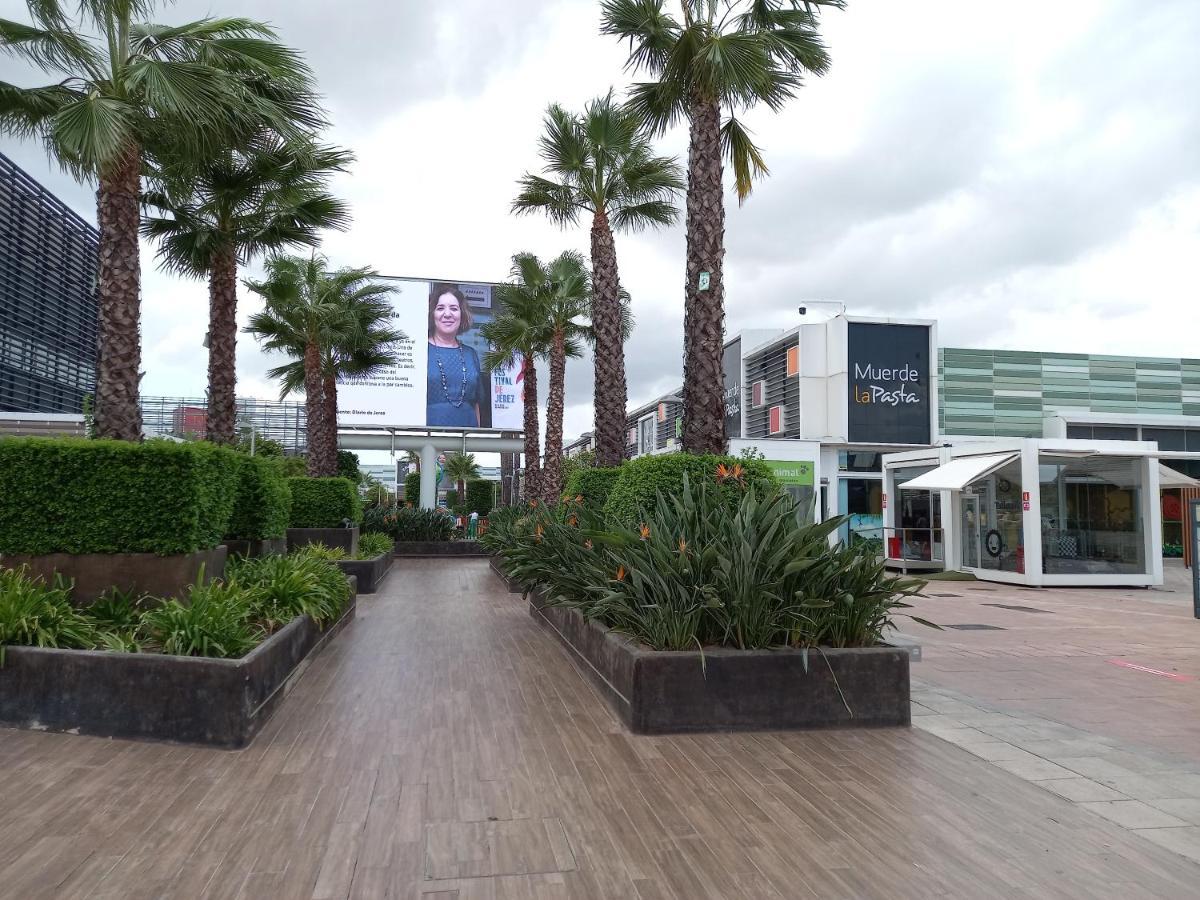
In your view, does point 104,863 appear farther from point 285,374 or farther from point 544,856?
point 285,374

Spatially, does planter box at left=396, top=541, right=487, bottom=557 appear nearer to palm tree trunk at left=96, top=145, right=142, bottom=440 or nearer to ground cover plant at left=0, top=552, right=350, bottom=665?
palm tree trunk at left=96, top=145, right=142, bottom=440

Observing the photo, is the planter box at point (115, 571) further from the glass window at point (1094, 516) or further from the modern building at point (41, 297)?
the glass window at point (1094, 516)

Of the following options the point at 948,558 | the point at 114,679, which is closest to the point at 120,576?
the point at 114,679

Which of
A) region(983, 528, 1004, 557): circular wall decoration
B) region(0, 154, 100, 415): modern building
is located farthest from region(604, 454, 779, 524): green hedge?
region(0, 154, 100, 415): modern building

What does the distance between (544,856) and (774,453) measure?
2264 centimetres

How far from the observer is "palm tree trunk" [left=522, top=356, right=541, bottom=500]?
22766 mm

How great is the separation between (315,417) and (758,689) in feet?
53.8

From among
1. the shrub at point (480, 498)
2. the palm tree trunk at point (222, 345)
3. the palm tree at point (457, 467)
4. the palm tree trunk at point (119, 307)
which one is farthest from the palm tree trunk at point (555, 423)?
the palm tree at point (457, 467)

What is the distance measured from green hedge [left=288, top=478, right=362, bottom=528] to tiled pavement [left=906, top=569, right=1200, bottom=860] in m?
11.7

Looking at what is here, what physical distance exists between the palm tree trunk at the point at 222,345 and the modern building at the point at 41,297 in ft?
42.0

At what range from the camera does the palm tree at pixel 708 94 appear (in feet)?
29.5

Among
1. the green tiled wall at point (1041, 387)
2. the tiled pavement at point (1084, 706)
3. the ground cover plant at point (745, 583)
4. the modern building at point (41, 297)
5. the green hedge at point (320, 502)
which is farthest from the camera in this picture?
the green tiled wall at point (1041, 387)

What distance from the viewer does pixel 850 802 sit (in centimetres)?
395

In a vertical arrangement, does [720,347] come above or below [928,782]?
above
